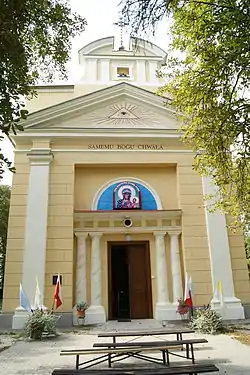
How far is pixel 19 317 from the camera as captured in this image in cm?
1080

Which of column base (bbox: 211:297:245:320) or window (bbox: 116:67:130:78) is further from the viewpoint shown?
window (bbox: 116:67:130:78)

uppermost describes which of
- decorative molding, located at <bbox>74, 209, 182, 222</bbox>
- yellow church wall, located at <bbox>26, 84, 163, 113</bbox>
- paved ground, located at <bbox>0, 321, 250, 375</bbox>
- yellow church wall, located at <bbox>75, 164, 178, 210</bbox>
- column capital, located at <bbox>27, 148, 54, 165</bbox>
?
yellow church wall, located at <bbox>26, 84, 163, 113</bbox>

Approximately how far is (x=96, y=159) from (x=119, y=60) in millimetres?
5515

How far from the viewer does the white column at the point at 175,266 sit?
1171 centimetres

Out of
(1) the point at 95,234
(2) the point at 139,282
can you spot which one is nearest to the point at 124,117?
(1) the point at 95,234

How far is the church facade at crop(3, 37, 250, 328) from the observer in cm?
1155

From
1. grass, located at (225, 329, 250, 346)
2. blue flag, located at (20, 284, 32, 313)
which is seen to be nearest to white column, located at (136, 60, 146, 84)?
blue flag, located at (20, 284, 32, 313)

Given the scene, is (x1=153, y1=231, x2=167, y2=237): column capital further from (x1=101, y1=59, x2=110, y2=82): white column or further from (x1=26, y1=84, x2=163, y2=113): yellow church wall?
(x1=101, y1=59, x2=110, y2=82): white column

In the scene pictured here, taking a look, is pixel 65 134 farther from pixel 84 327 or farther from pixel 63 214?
pixel 84 327

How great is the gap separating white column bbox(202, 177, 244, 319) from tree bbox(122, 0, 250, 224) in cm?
297

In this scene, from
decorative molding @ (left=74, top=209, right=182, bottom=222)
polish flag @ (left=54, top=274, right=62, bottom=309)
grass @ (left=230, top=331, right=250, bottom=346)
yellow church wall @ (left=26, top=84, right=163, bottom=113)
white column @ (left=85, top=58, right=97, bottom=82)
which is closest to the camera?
grass @ (left=230, top=331, right=250, bottom=346)

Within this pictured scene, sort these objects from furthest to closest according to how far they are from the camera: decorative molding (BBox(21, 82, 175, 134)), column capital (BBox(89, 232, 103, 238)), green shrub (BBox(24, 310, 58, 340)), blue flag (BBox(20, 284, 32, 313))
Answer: decorative molding (BBox(21, 82, 175, 134)), column capital (BBox(89, 232, 103, 238)), blue flag (BBox(20, 284, 32, 313)), green shrub (BBox(24, 310, 58, 340))

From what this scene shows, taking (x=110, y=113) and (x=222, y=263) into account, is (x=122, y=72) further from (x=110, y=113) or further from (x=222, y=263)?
(x=222, y=263)

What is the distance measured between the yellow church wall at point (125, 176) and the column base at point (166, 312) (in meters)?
3.49
